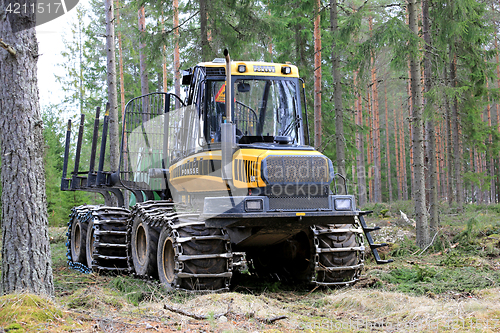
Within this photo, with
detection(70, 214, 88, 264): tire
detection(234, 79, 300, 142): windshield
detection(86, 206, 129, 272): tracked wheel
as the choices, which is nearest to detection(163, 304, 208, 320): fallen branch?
detection(234, 79, 300, 142): windshield

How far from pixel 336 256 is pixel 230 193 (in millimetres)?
1869

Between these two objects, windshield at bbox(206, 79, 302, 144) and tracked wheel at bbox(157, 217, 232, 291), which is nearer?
tracked wheel at bbox(157, 217, 232, 291)

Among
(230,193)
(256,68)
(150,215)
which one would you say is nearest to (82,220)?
(150,215)

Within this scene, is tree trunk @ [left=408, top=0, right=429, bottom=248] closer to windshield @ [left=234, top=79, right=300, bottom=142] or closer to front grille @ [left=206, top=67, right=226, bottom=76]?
windshield @ [left=234, top=79, right=300, bottom=142]

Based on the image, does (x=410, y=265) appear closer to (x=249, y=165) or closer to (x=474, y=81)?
(x=249, y=165)

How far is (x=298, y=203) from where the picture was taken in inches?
251

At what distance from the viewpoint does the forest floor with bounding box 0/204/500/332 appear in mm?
4395

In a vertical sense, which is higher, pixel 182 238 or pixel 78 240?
pixel 182 238

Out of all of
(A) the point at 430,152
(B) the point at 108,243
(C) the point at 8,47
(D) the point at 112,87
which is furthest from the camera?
(D) the point at 112,87

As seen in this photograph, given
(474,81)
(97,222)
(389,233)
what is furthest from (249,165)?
(474,81)

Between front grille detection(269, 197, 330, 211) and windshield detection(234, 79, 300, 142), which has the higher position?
windshield detection(234, 79, 300, 142)

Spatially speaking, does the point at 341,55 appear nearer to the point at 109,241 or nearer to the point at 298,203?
the point at 109,241

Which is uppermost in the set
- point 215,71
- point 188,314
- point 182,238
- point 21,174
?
point 215,71

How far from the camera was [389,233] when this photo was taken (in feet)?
40.9
